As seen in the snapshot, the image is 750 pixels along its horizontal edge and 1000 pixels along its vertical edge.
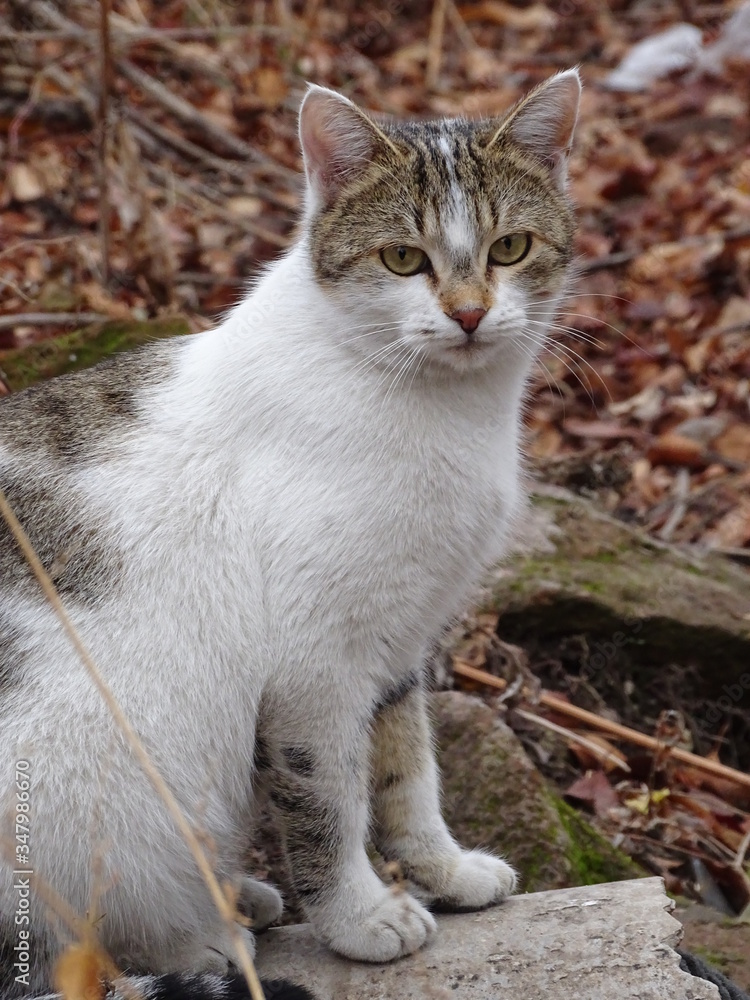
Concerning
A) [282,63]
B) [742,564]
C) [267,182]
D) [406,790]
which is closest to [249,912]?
[406,790]

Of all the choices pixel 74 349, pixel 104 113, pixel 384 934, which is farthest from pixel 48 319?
pixel 384 934

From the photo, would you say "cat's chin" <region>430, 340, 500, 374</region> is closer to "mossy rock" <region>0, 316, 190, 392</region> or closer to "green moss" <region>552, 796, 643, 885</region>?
"green moss" <region>552, 796, 643, 885</region>

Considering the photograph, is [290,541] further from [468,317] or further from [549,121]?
[549,121]

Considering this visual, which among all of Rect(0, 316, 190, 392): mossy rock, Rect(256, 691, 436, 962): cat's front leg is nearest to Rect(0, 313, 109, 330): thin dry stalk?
Rect(0, 316, 190, 392): mossy rock

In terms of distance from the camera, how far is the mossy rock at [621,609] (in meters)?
3.98

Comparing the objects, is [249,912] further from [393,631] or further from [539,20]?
[539,20]

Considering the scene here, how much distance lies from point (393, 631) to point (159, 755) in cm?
54

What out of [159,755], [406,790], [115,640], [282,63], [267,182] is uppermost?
[282,63]

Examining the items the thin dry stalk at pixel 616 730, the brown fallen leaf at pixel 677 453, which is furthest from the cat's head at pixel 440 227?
the brown fallen leaf at pixel 677 453

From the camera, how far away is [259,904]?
263 cm

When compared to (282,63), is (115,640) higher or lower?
lower

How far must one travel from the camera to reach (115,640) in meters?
2.30

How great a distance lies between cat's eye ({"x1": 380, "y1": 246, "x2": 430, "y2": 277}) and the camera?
248 cm

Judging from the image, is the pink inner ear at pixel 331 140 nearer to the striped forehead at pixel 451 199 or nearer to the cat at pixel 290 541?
the cat at pixel 290 541
